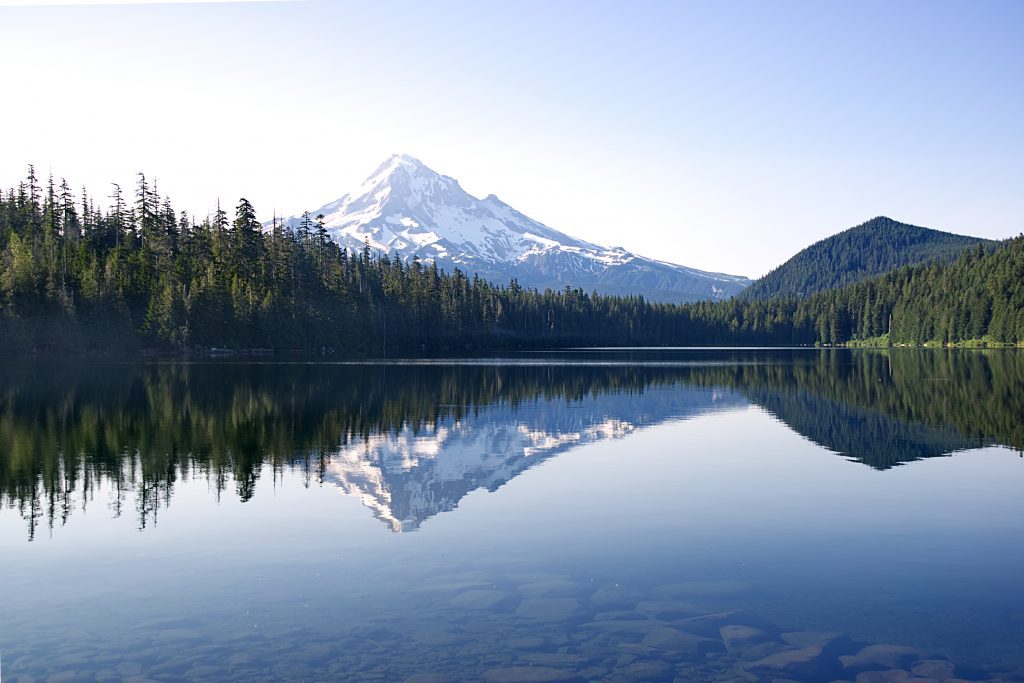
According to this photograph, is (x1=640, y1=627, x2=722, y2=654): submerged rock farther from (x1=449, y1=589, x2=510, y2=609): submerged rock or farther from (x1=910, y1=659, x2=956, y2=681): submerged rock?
(x1=449, y1=589, x2=510, y2=609): submerged rock

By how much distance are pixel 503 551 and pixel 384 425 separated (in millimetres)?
25666

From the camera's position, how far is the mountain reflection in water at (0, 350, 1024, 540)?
2742cm

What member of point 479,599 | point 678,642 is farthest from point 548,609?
point 678,642

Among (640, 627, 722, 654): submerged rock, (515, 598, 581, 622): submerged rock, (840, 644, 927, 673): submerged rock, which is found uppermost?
(515, 598, 581, 622): submerged rock

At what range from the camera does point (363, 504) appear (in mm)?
24500

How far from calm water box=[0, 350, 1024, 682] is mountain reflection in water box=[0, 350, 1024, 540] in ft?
0.89

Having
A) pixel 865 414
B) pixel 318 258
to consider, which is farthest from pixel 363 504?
pixel 318 258

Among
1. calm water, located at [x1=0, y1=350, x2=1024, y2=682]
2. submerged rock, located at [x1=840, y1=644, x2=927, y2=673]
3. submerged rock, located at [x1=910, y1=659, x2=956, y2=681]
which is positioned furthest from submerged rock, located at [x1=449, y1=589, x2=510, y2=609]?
submerged rock, located at [x1=910, y1=659, x2=956, y2=681]

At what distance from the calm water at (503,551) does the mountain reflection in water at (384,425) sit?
0.27 metres

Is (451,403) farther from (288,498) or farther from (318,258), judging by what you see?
(318,258)

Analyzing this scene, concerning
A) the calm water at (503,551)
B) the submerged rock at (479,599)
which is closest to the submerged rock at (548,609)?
the calm water at (503,551)

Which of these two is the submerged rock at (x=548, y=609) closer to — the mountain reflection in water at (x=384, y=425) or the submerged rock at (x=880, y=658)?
the submerged rock at (x=880, y=658)

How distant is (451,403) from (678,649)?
4464 centimetres

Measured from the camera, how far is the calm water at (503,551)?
42.8ft
